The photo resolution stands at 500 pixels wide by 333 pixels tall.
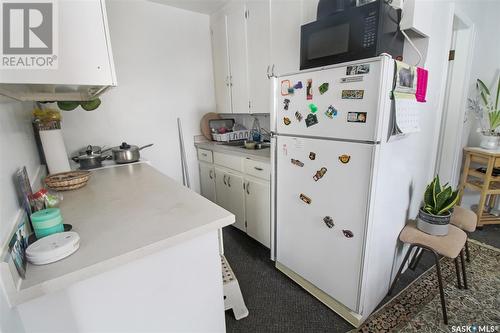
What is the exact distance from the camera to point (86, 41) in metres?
0.68

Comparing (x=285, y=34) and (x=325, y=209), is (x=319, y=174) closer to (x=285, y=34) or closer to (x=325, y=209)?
(x=325, y=209)

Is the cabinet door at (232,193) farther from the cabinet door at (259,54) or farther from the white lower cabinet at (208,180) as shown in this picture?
the cabinet door at (259,54)

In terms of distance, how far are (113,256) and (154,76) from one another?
2335 mm

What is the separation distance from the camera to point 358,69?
1134 millimetres

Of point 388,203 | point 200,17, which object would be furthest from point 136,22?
point 388,203

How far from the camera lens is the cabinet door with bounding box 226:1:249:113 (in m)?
2.34

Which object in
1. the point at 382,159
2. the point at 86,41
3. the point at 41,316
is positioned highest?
the point at 86,41

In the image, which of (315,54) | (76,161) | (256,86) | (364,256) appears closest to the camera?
(364,256)

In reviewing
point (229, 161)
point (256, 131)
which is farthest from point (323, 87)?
point (256, 131)

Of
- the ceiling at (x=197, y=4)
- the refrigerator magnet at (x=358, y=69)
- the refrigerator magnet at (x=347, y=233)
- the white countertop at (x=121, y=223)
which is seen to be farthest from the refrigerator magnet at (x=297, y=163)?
the ceiling at (x=197, y=4)

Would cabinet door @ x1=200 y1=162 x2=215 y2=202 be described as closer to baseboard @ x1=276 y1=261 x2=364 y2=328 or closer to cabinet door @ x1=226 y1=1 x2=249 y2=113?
cabinet door @ x1=226 y1=1 x2=249 y2=113

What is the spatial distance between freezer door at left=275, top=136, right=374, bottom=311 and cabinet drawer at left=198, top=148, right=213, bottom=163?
1181 millimetres

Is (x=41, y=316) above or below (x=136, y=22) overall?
below

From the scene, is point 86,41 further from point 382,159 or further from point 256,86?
point 256,86
